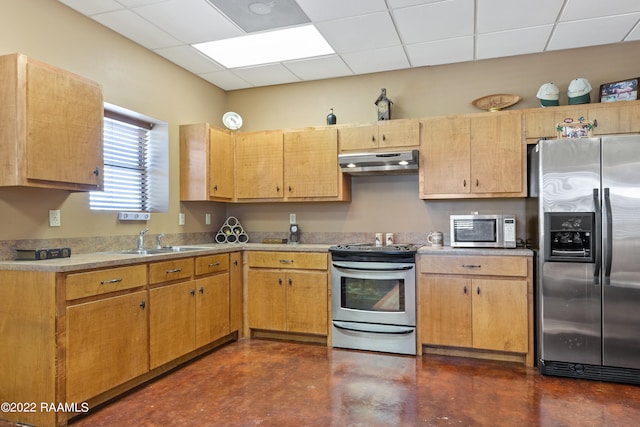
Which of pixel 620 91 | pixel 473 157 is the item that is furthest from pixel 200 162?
pixel 620 91

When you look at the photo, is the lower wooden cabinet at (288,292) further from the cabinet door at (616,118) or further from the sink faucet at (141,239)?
the cabinet door at (616,118)

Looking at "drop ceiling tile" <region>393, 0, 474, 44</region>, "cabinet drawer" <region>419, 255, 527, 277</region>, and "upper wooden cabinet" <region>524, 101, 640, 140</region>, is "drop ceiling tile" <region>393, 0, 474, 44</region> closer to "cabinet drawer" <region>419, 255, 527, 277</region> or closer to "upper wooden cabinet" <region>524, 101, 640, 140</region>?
"upper wooden cabinet" <region>524, 101, 640, 140</region>

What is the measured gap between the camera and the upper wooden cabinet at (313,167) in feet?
13.9

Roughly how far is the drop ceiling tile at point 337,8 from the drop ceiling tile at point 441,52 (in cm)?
80

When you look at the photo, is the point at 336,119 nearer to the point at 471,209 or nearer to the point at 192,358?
the point at 471,209

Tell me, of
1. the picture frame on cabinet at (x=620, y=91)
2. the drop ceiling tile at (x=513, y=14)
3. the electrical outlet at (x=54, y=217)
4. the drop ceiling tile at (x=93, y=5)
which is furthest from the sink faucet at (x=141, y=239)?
the picture frame on cabinet at (x=620, y=91)

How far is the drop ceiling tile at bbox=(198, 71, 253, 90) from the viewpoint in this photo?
A: 447 centimetres

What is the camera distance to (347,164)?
4.04 m

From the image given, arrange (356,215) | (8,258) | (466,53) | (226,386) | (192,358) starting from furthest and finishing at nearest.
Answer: (356,215) → (466,53) → (192,358) → (226,386) → (8,258)

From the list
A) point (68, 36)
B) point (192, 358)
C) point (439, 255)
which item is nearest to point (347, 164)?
point (439, 255)

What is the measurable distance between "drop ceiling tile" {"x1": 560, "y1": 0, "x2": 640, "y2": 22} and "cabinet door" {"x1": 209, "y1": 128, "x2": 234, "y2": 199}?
3180mm

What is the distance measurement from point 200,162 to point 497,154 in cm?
278

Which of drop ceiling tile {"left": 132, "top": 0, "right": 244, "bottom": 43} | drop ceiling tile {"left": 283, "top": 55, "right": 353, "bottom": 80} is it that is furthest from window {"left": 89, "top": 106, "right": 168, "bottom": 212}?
drop ceiling tile {"left": 283, "top": 55, "right": 353, "bottom": 80}

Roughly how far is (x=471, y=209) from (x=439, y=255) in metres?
0.80
